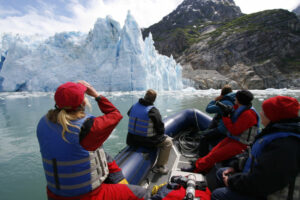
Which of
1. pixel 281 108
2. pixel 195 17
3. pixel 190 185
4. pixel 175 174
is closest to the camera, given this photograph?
pixel 281 108

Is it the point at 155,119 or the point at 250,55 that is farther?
the point at 250,55

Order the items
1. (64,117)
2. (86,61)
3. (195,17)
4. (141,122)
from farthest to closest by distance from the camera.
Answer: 1. (195,17)
2. (86,61)
3. (141,122)
4. (64,117)

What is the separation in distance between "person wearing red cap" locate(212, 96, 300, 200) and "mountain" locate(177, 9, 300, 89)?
38.5 metres

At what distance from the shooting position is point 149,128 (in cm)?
223

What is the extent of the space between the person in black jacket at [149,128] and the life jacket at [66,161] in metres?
1.13

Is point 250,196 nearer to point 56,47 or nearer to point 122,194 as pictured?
point 122,194

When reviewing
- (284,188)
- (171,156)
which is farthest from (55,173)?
(171,156)

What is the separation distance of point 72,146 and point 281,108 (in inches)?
53.6

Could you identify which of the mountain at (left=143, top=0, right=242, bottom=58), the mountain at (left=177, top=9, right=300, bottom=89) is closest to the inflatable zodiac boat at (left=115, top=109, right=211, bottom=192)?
the mountain at (left=177, top=9, right=300, bottom=89)

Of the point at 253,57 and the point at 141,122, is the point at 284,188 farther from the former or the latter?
the point at 253,57

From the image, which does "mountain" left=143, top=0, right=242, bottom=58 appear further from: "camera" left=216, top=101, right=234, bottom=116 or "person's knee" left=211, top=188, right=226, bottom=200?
"person's knee" left=211, top=188, right=226, bottom=200

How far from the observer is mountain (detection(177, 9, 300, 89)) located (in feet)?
126

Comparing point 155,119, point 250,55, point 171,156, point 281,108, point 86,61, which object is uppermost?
point 250,55

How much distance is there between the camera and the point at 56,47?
77.0ft
